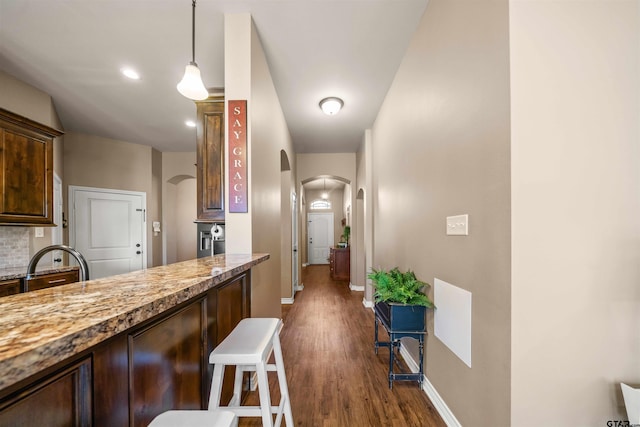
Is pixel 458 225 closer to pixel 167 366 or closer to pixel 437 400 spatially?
pixel 437 400

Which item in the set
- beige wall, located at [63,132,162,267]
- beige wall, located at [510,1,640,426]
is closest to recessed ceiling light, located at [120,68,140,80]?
beige wall, located at [63,132,162,267]

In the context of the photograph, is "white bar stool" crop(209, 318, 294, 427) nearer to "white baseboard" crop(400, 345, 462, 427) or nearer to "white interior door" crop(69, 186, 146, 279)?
"white baseboard" crop(400, 345, 462, 427)

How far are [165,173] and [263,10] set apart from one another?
15.5 ft

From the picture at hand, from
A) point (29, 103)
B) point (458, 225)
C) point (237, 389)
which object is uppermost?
point (29, 103)

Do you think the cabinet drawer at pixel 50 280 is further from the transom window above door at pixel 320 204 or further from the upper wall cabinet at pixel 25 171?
the transom window above door at pixel 320 204

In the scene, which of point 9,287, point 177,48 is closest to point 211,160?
point 177,48

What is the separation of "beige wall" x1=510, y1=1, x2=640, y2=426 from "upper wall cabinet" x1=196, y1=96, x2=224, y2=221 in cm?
196

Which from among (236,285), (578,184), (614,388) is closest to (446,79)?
(578,184)

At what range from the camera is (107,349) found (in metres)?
0.78

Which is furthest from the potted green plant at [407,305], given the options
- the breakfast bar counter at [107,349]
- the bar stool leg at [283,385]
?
the breakfast bar counter at [107,349]

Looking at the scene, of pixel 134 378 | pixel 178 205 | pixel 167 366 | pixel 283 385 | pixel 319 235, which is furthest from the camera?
pixel 319 235

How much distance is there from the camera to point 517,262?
111cm

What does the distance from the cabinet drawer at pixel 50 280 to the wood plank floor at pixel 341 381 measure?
226 cm

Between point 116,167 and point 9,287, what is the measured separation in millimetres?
3148
